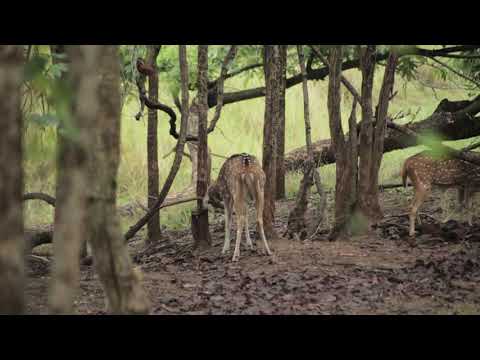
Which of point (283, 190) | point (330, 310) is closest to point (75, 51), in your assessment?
point (330, 310)

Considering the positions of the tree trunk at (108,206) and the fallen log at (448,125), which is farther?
the fallen log at (448,125)

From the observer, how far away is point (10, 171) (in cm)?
311

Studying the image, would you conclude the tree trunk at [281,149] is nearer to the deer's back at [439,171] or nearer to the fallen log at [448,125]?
the fallen log at [448,125]

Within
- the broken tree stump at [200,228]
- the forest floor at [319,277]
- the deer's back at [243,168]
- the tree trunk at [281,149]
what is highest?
the tree trunk at [281,149]

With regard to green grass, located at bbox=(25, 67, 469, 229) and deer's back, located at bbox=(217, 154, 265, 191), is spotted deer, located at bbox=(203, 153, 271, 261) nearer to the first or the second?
deer's back, located at bbox=(217, 154, 265, 191)

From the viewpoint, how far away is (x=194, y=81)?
13.4 meters

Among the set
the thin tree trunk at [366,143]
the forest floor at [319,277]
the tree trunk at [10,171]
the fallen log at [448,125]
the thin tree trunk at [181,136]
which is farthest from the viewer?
the fallen log at [448,125]

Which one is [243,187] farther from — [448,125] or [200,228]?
[448,125]

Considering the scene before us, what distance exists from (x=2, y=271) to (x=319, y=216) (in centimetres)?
697

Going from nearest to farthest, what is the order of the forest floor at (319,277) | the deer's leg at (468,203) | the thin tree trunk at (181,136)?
the forest floor at (319,277) < the thin tree trunk at (181,136) < the deer's leg at (468,203)

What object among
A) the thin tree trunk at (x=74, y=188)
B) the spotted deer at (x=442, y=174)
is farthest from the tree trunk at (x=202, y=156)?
the thin tree trunk at (x=74, y=188)

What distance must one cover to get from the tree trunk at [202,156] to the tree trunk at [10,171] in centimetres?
573

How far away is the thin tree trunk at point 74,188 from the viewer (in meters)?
3.11

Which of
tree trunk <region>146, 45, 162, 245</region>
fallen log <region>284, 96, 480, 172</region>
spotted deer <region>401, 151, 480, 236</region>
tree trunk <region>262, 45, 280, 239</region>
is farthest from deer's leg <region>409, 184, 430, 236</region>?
tree trunk <region>146, 45, 162, 245</region>
